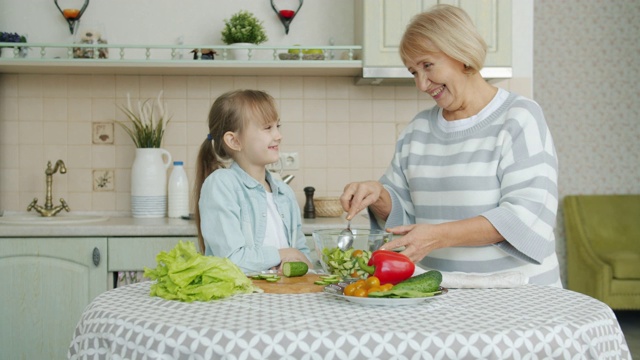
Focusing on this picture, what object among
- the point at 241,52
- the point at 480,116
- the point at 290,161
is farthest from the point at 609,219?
the point at 480,116

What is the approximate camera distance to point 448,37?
1.75 meters

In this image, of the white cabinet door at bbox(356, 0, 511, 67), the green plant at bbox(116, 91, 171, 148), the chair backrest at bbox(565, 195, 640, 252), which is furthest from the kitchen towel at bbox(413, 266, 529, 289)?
the chair backrest at bbox(565, 195, 640, 252)

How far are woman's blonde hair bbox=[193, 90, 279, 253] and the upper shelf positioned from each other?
0.83 m

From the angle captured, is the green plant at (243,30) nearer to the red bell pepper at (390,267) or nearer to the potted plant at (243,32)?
the potted plant at (243,32)

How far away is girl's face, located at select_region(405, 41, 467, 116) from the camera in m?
1.80

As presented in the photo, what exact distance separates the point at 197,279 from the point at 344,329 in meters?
0.37

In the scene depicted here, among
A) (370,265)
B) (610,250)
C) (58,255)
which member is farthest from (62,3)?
(610,250)

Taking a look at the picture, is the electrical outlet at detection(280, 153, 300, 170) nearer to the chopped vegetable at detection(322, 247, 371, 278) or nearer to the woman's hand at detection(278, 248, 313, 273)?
the woman's hand at detection(278, 248, 313, 273)

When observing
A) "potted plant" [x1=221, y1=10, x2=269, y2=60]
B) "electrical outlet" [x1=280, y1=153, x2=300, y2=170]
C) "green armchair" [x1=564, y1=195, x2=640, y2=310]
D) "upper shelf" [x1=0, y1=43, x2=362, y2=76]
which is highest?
"potted plant" [x1=221, y1=10, x2=269, y2=60]

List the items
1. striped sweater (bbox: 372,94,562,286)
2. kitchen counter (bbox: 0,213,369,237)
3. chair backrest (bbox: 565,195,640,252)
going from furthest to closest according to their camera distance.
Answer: chair backrest (bbox: 565,195,640,252)
kitchen counter (bbox: 0,213,369,237)
striped sweater (bbox: 372,94,562,286)

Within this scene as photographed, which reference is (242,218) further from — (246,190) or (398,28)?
(398,28)

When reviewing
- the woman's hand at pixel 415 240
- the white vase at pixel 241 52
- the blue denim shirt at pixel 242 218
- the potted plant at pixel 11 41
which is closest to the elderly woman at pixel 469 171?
the woman's hand at pixel 415 240

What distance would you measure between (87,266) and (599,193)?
13.1 feet

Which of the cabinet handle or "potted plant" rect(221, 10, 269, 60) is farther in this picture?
"potted plant" rect(221, 10, 269, 60)
